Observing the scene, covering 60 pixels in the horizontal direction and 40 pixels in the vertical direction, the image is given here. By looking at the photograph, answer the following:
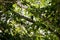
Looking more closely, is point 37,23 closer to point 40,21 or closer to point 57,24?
point 40,21

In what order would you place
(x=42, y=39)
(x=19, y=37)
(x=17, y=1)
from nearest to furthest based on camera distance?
1. (x=42, y=39)
2. (x=19, y=37)
3. (x=17, y=1)

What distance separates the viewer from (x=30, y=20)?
227 cm

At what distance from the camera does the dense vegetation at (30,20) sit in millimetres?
2141

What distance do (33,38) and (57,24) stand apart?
0.37 meters

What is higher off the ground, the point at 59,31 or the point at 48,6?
the point at 48,6

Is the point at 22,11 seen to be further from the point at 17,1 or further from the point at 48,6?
the point at 48,6

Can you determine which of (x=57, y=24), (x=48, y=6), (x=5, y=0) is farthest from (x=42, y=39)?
(x=5, y=0)

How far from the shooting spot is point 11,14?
230cm

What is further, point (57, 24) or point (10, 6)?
point (10, 6)

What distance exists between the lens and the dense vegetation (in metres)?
2.14

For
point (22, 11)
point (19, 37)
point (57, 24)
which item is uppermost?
point (22, 11)

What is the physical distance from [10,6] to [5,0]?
16cm

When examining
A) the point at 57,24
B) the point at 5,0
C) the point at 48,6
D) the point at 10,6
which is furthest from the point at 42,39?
the point at 5,0

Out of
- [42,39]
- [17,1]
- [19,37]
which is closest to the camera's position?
[42,39]
